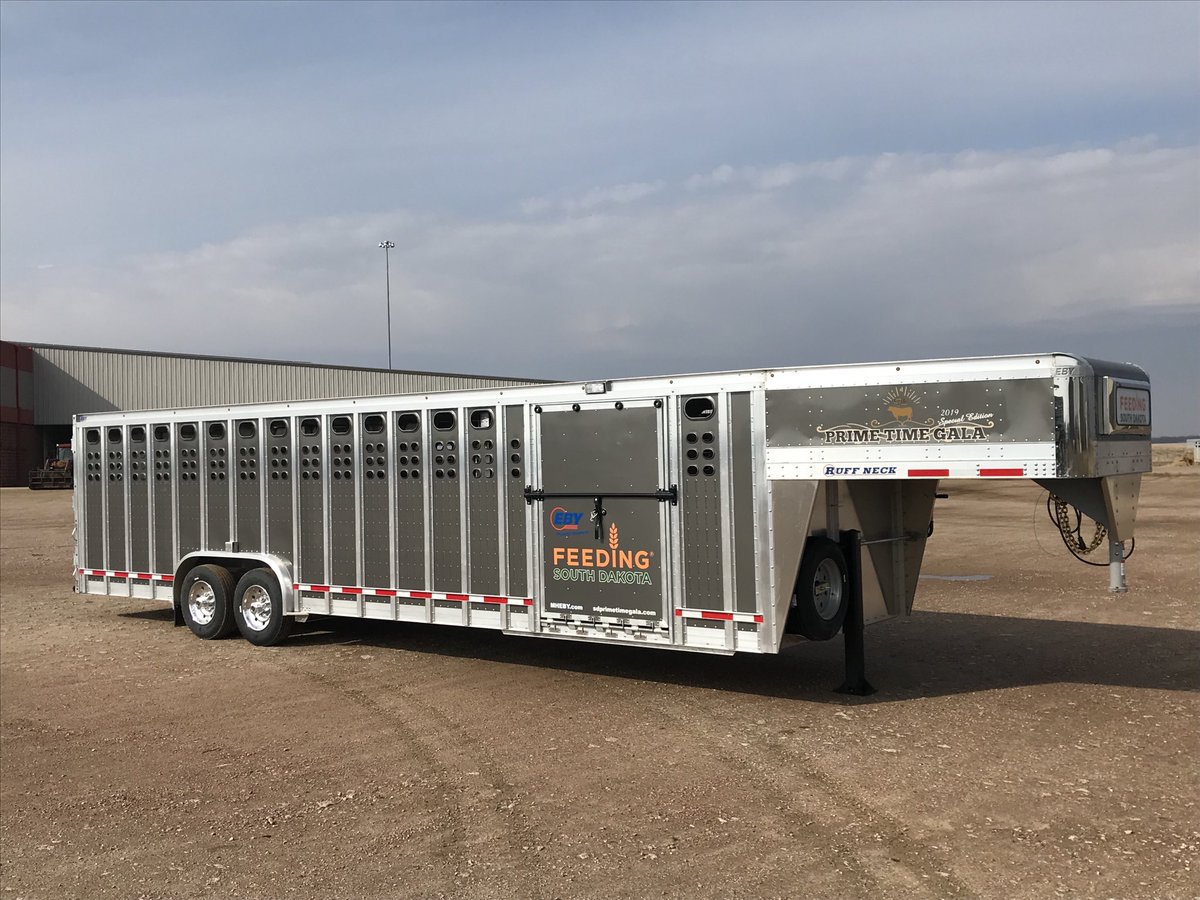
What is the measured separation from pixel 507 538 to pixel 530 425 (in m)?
1.13

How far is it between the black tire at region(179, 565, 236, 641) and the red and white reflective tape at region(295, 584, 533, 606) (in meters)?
1.21

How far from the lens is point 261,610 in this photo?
41.1 feet

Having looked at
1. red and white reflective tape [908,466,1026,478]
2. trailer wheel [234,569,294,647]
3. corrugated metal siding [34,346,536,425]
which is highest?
corrugated metal siding [34,346,536,425]

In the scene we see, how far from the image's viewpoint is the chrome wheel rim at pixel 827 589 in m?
9.26

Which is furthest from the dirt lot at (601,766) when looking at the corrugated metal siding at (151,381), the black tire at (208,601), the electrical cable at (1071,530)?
the corrugated metal siding at (151,381)

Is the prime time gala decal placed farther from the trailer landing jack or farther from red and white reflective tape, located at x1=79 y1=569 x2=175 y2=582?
red and white reflective tape, located at x1=79 y1=569 x2=175 y2=582

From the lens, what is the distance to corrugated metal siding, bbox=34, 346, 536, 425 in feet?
147

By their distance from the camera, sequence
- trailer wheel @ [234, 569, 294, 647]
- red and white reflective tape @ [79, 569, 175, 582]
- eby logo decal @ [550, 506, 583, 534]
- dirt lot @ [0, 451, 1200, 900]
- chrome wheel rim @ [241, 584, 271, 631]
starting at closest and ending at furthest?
dirt lot @ [0, 451, 1200, 900] → eby logo decal @ [550, 506, 583, 534] → trailer wheel @ [234, 569, 294, 647] → chrome wheel rim @ [241, 584, 271, 631] → red and white reflective tape @ [79, 569, 175, 582]

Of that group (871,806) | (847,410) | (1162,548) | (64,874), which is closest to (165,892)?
(64,874)

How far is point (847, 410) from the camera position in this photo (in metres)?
8.60

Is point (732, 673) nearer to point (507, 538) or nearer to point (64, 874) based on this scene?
point (507, 538)

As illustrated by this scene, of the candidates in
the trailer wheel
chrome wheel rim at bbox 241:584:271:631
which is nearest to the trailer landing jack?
the trailer wheel

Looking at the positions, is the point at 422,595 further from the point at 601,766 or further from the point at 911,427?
the point at 911,427

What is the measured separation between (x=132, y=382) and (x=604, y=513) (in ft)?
132
